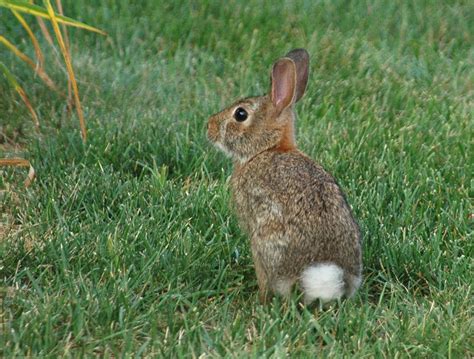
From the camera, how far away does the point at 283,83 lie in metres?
4.54

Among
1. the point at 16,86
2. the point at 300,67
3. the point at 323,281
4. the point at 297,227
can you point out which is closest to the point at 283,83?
the point at 300,67

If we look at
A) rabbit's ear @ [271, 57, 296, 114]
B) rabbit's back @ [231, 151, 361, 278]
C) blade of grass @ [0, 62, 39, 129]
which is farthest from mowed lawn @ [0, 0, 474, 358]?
rabbit's ear @ [271, 57, 296, 114]

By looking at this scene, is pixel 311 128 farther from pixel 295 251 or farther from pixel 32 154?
pixel 295 251

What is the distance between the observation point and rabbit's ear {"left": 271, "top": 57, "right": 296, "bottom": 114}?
445 cm

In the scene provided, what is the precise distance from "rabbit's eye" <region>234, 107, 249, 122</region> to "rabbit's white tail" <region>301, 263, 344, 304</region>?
1022 mm

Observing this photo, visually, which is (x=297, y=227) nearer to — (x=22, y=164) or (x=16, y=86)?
(x=22, y=164)

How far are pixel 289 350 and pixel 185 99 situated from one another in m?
2.74

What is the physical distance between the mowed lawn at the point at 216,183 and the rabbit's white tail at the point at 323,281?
0.29 ft

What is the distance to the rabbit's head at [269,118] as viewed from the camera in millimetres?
4508

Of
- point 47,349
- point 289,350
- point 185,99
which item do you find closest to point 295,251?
point 289,350

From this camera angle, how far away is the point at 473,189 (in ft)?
16.4

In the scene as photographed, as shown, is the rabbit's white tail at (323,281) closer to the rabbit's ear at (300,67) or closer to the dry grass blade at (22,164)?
the rabbit's ear at (300,67)

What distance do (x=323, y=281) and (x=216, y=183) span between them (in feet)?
4.61

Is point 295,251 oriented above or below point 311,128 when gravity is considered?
above
